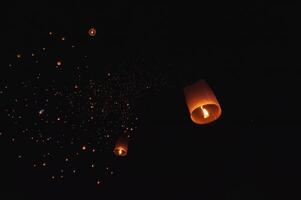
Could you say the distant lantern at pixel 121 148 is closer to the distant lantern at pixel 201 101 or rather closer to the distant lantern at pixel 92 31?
the distant lantern at pixel 92 31

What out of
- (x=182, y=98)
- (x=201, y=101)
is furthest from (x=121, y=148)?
(x=201, y=101)

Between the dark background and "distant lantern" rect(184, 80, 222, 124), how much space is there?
1012mm

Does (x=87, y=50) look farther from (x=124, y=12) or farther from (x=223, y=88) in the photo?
(x=223, y=88)

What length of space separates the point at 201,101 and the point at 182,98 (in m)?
1.73

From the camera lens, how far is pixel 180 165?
15.0 feet

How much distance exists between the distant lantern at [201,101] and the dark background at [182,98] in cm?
101

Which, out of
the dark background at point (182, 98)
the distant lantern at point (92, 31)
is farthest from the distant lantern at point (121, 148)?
the distant lantern at point (92, 31)

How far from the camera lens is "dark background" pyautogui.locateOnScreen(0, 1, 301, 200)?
3.14m

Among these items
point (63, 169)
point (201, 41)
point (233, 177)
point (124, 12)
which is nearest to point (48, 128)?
point (63, 169)

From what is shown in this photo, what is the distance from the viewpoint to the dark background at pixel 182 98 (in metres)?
3.14

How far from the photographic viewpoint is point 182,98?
13.0ft

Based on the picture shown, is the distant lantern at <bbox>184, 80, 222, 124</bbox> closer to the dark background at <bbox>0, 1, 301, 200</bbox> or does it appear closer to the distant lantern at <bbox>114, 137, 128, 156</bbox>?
the dark background at <bbox>0, 1, 301, 200</bbox>

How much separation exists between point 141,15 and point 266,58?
1.21 m

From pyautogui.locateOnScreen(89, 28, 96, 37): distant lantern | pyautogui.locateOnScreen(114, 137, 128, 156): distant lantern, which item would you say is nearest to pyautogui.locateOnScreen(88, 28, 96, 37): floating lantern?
pyautogui.locateOnScreen(89, 28, 96, 37): distant lantern
